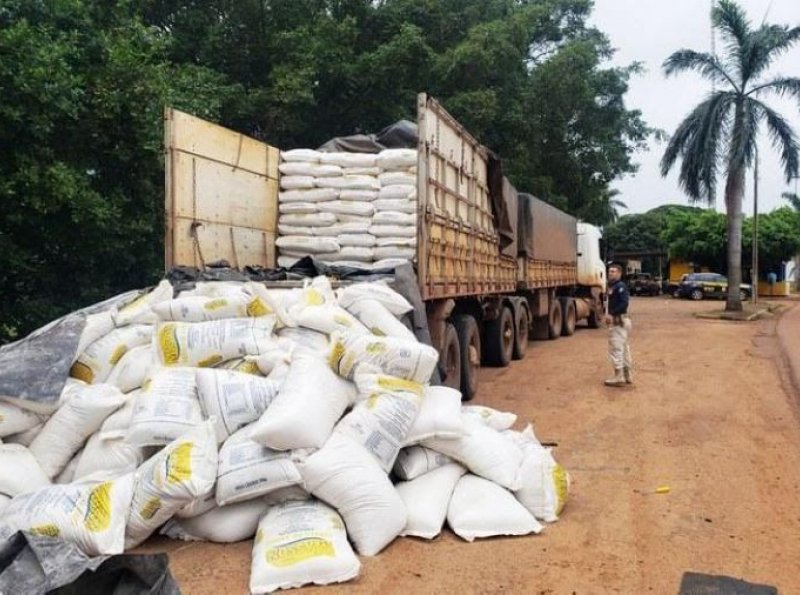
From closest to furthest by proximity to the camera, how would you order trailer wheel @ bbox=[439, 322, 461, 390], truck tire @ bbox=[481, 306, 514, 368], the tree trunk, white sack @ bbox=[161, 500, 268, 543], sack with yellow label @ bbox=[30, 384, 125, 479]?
white sack @ bbox=[161, 500, 268, 543], sack with yellow label @ bbox=[30, 384, 125, 479], trailer wheel @ bbox=[439, 322, 461, 390], truck tire @ bbox=[481, 306, 514, 368], the tree trunk

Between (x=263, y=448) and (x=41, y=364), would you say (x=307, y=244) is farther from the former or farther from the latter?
(x=263, y=448)

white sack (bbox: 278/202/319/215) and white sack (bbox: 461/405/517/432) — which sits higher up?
white sack (bbox: 278/202/319/215)

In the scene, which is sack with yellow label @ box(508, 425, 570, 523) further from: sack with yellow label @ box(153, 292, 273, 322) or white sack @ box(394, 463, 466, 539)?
A: sack with yellow label @ box(153, 292, 273, 322)

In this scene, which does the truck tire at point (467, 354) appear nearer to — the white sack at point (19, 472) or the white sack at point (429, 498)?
the white sack at point (429, 498)

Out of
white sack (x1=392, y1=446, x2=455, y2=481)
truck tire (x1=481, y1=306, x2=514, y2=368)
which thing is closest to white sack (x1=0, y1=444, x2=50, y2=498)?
white sack (x1=392, y1=446, x2=455, y2=481)

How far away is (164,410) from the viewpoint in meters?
3.95

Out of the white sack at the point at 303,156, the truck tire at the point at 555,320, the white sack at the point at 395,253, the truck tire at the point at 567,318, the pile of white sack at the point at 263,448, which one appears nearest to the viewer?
the pile of white sack at the point at 263,448

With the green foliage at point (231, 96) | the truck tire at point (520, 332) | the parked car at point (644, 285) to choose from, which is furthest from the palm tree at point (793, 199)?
the truck tire at point (520, 332)

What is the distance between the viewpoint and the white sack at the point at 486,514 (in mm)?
3854

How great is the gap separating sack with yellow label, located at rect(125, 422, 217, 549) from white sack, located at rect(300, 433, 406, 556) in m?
0.48

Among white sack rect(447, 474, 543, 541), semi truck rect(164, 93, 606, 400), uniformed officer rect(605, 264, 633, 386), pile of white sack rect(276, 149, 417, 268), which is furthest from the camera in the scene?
uniformed officer rect(605, 264, 633, 386)

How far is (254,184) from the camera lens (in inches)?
281

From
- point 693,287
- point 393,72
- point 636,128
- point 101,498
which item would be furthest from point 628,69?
point 101,498

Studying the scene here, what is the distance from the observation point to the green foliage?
8422 mm
